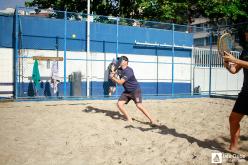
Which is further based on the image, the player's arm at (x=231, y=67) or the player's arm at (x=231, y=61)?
the player's arm at (x=231, y=67)

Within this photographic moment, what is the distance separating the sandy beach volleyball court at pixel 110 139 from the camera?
16.6 feet

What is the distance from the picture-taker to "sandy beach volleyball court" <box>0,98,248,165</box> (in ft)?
16.6

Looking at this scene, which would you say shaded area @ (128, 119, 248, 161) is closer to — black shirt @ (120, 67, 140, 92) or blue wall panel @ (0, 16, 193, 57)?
black shirt @ (120, 67, 140, 92)

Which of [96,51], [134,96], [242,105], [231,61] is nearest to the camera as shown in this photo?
[231,61]

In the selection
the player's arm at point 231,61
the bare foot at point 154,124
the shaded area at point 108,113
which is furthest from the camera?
the shaded area at point 108,113

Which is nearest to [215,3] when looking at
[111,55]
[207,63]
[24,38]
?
[207,63]

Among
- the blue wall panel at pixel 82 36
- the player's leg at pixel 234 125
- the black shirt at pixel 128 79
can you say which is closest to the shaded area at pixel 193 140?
the player's leg at pixel 234 125

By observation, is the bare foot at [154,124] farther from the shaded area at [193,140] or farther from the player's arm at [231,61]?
the player's arm at [231,61]

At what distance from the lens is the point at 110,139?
20.6 ft

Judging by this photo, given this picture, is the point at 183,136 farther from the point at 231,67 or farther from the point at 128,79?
the point at 128,79

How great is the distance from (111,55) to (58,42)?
295 centimetres

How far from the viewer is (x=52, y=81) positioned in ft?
50.5

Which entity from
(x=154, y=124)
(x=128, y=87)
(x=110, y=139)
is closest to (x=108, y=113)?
(x=128, y=87)

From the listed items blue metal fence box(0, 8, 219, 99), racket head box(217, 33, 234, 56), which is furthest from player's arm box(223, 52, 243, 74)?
blue metal fence box(0, 8, 219, 99)
